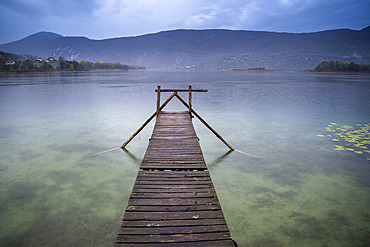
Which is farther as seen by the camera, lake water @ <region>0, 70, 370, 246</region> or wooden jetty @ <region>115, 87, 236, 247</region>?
lake water @ <region>0, 70, 370, 246</region>

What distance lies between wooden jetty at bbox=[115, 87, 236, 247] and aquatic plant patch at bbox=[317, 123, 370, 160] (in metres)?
9.55

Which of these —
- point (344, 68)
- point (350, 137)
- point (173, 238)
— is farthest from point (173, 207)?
point (344, 68)

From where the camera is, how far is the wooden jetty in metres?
4.12

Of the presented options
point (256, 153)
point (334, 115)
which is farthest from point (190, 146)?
point (334, 115)

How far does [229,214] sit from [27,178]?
8.10 metres

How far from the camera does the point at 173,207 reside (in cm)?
507

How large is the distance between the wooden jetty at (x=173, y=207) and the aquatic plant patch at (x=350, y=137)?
9.55 meters

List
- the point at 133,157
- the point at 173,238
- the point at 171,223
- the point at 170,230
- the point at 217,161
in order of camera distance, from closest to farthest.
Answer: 1. the point at 173,238
2. the point at 170,230
3. the point at 171,223
4. the point at 217,161
5. the point at 133,157

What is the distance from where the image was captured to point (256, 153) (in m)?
12.2

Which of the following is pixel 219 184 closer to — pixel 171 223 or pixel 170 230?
pixel 171 223

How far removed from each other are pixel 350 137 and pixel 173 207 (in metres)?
14.6

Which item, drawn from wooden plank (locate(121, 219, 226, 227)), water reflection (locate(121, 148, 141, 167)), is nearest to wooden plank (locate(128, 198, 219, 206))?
wooden plank (locate(121, 219, 226, 227))

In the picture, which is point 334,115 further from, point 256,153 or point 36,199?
point 36,199

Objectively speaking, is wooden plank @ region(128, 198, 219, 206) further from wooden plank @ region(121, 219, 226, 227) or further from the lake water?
the lake water
